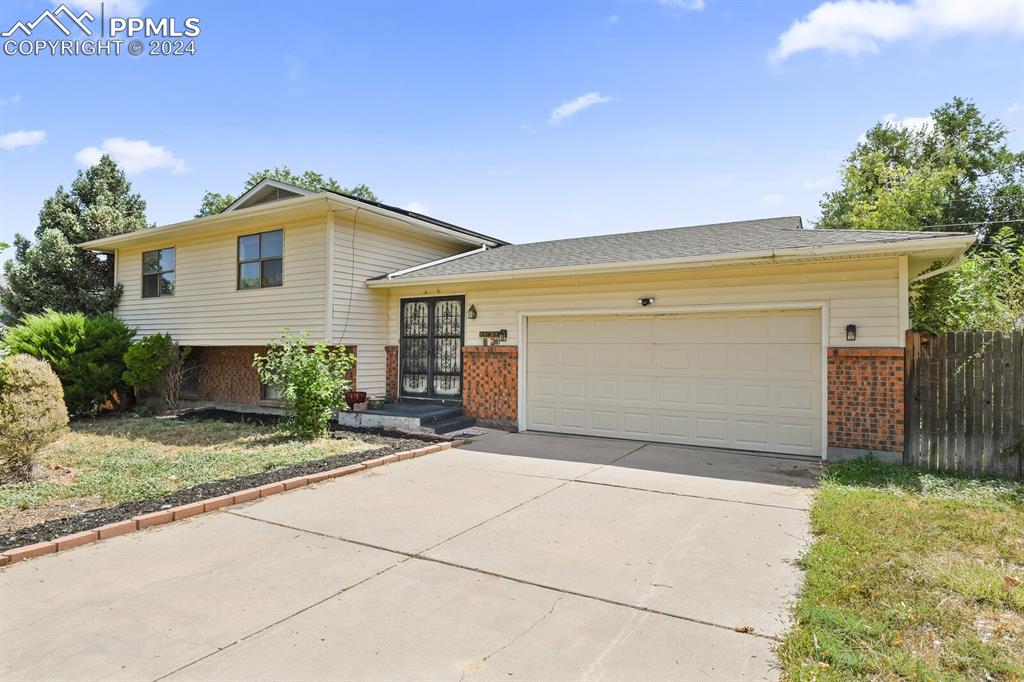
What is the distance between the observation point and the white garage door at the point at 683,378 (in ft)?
25.1

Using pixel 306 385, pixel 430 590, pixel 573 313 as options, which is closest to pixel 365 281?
pixel 306 385

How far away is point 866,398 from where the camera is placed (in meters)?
7.11

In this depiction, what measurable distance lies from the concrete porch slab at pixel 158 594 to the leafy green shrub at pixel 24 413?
268cm

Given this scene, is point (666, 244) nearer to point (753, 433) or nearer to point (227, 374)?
point (753, 433)

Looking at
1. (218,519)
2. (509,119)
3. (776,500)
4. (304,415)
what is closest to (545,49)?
(509,119)

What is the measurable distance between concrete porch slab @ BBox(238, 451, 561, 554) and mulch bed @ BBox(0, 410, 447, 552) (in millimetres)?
517

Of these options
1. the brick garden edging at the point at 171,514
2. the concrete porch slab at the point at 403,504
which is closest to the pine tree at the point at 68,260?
the brick garden edging at the point at 171,514

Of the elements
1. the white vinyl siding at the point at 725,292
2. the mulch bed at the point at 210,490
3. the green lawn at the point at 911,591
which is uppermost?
the white vinyl siding at the point at 725,292

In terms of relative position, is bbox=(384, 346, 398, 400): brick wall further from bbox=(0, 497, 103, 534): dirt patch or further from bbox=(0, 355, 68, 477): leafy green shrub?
bbox=(0, 497, 103, 534): dirt patch

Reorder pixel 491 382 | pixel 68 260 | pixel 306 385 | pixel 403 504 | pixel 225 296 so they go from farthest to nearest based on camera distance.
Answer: pixel 68 260, pixel 225 296, pixel 491 382, pixel 306 385, pixel 403 504

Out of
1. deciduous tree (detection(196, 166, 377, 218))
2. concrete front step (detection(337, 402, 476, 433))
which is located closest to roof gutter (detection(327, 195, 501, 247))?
concrete front step (detection(337, 402, 476, 433))

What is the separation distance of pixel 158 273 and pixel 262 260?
384 cm

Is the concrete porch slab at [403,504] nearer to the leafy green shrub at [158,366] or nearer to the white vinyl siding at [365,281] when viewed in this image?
the white vinyl siding at [365,281]

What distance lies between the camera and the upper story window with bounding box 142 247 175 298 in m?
12.9
